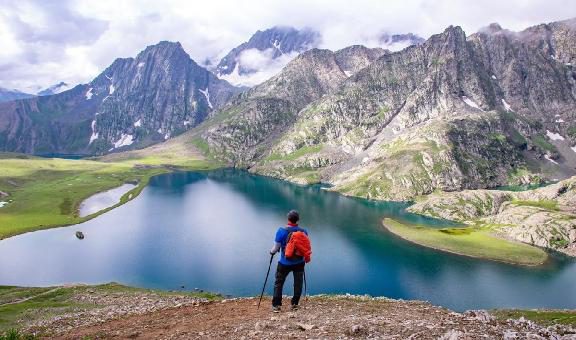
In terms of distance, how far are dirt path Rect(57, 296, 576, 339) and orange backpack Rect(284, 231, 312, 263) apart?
3.49 meters

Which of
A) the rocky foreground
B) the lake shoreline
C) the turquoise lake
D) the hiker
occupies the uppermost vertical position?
the hiker

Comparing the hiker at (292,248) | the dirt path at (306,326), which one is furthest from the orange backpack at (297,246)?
the dirt path at (306,326)

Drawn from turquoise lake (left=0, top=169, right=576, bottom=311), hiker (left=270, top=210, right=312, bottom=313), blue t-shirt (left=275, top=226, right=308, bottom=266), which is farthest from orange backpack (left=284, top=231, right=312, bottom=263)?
turquoise lake (left=0, top=169, right=576, bottom=311)

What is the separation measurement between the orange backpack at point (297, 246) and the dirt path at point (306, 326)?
349 cm

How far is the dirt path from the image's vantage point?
21.2 meters

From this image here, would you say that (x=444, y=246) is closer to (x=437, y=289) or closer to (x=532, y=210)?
(x=437, y=289)

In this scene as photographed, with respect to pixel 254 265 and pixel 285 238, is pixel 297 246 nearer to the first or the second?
pixel 285 238

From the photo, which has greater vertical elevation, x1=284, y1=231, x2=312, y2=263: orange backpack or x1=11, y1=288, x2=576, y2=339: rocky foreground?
x1=284, y1=231, x2=312, y2=263: orange backpack

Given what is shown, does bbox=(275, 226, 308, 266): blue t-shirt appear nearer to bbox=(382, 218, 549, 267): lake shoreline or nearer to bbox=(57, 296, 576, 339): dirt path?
bbox=(57, 296, 576, 339): dirt path

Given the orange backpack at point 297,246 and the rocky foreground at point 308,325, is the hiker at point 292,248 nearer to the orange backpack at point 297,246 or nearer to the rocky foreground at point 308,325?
the orange backpack at point 297,246

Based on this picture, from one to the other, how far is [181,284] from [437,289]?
60.0 m

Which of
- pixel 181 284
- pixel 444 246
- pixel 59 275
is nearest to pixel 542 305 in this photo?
pixel 444 246

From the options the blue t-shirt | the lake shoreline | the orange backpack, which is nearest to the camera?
the orange backpack

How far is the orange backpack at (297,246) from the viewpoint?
25.5 m
